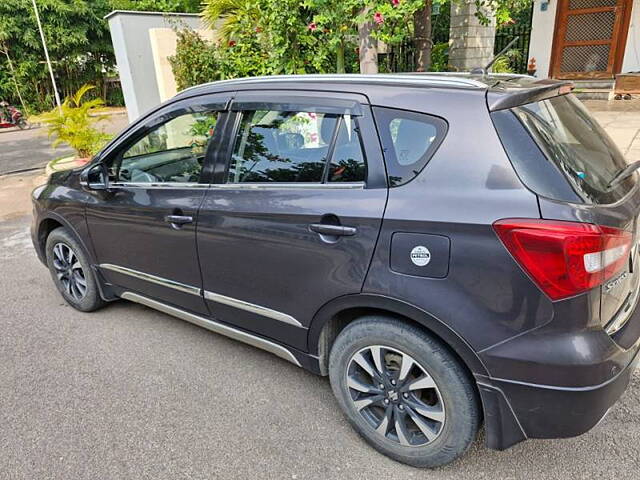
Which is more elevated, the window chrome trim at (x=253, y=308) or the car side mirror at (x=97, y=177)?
the car side mirror at (x=97, y=177)

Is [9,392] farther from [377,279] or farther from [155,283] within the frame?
[377,279]

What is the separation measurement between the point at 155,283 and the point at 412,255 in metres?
1.97

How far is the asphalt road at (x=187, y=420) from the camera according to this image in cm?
231

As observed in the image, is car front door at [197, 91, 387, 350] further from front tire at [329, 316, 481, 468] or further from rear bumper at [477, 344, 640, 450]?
rear bumper at [477, 344, 640, 450]

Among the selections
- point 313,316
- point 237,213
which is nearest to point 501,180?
point 313,316

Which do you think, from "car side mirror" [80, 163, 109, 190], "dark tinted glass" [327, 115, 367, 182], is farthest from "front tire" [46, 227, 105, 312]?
"dark tinted glass" [327, 115, 367, 182]

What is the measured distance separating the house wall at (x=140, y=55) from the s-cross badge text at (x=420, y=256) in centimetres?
753

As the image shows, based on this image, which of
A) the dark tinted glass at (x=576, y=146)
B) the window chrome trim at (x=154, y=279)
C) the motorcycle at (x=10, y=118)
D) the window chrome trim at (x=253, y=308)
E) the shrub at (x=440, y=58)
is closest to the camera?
the dark tinted glass at (x=576, y=146)

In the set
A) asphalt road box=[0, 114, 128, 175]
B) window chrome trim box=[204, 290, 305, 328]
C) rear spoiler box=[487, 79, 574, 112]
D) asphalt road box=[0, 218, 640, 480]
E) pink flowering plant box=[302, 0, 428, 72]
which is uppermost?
pink flowering plant box=[302, 0, 428, 72]

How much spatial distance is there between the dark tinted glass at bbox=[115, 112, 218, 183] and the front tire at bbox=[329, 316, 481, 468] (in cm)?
149

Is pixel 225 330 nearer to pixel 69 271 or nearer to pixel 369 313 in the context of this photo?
pixel 369 313

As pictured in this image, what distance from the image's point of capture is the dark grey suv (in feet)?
5.97

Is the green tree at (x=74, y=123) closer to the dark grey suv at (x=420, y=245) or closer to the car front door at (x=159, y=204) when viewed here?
the car front door at (x=159, y=204)

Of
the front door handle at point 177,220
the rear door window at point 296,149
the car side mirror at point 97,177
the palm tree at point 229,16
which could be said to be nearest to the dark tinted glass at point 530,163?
the rear door window at point 296,149
